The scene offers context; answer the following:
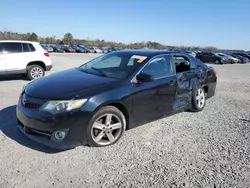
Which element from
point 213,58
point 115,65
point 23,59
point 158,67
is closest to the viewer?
point 158,67

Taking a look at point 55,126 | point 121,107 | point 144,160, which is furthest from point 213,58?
point 55,126

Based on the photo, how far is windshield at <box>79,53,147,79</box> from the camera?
3.93m

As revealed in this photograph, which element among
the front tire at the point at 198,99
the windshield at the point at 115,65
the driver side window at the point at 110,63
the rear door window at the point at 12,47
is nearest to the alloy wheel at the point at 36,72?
the rear door window at the point at 12,47

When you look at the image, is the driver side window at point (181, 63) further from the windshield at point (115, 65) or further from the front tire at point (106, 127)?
the front tire at point (106, 127)

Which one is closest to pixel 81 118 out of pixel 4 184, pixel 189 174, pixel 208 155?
pixel 4 184

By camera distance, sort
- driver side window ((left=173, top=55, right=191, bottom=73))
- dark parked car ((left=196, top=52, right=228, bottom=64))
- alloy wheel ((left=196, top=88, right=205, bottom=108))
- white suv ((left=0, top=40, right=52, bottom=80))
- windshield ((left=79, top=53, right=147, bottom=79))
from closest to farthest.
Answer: windshield ((left=79, top=53, right=147, bottom=79)) → driver side window ((left=173, top=55, right=191, bottom=73)) → alloy wheel ((left=196, top=88, right=205, bottom=108)) → white suv ((left=0, top=40, right=52, bottom=80)) → dark parked car ((left=196, top=52, right=228, bottom=64))

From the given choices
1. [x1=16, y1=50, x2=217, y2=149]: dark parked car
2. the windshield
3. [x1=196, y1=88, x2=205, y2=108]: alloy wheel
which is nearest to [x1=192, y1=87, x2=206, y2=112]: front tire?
[x1=196, y1=88, x2=205, y2=108]: alloy wheel

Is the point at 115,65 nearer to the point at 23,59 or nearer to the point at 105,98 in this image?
A: the point at 105,98

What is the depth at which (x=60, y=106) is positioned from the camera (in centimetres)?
306

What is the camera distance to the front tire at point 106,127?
3318 mm

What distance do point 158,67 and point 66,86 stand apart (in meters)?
1.85

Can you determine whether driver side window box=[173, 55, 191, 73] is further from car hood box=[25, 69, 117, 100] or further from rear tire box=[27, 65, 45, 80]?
rear tire box=[27, 65, 45, 80]

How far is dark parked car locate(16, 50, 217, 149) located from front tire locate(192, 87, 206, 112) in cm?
16

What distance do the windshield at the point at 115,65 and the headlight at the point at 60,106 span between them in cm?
100
